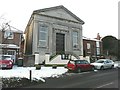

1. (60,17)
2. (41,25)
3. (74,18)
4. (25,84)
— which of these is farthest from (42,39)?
(25,84)

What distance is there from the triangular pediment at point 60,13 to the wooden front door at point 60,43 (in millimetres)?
3467

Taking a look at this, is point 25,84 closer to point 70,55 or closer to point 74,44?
point 70,55

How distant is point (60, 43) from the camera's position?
37781 mm

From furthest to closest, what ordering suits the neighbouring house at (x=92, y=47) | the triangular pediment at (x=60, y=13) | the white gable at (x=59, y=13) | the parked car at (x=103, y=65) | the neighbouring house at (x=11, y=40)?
the neighbouring house at (x=92, y=47) < the white gable at (x=59, y=13) < the triangular pediment at (x=60, y=13) < the neighbouring house at (x=11, y=40) < the parked car at (x=103, y=65)

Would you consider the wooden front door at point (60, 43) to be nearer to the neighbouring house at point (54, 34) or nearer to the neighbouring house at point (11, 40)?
the neighbouring house at point (54, 34)

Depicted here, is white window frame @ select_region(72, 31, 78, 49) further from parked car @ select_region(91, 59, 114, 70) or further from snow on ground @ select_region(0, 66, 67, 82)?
snow on ground @ select_region(0, 66, 67, 82)

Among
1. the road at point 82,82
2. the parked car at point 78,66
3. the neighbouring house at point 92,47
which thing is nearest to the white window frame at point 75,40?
the neighbouring house at point 92,47

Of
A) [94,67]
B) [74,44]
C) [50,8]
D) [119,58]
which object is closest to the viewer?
[94,67]

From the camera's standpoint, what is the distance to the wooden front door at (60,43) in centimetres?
3728

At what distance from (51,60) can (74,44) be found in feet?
25.7

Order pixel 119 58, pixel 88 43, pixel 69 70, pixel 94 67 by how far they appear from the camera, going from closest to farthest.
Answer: pixel 69 70, pixel 94 67, pixel 88 43, pixel 119 58

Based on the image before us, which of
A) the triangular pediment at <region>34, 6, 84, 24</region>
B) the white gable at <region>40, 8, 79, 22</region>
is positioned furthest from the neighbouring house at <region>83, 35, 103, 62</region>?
the white gable at <region>40, 8, 79, 22</region>

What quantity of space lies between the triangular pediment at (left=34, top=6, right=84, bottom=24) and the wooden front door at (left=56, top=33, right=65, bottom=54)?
3467 mm

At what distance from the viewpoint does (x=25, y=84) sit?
15.6 metres
